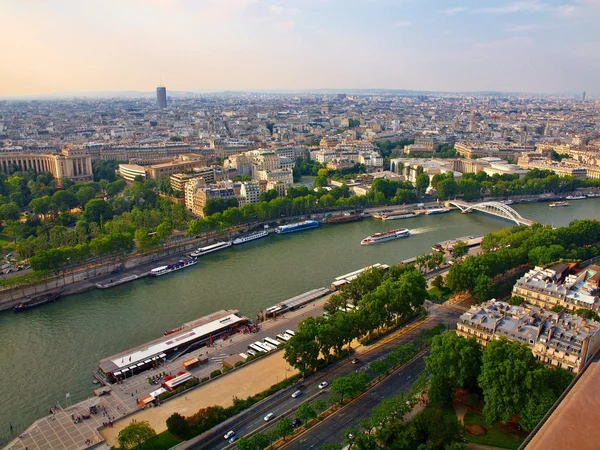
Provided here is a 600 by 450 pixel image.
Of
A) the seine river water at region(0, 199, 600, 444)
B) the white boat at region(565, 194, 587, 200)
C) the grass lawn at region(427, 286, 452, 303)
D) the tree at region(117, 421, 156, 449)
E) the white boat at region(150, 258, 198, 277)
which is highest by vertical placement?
the tree at region(117, 421, 156, 449)

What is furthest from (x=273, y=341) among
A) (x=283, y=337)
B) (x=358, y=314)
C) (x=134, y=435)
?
(x=134, y=435)

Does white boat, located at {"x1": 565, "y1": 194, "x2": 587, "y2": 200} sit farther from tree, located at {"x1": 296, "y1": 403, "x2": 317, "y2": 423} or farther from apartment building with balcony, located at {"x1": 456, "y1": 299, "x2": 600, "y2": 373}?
tree, located at {"x1": 296, "y1": 403, "x2": 317, "y2": 423}

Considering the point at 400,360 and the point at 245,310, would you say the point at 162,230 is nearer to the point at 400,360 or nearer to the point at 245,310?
the point at 245,310

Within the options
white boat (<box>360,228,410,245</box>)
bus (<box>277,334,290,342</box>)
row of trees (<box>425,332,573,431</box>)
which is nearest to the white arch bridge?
white boat (<box>360,228,410,245</box>)

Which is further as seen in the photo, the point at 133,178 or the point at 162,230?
the point at 133,178

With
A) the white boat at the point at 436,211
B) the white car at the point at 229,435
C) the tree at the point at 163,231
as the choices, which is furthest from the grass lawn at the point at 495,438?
the white boat at the point at 436,211

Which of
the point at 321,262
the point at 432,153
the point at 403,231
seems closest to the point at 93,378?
the point at 321,262
